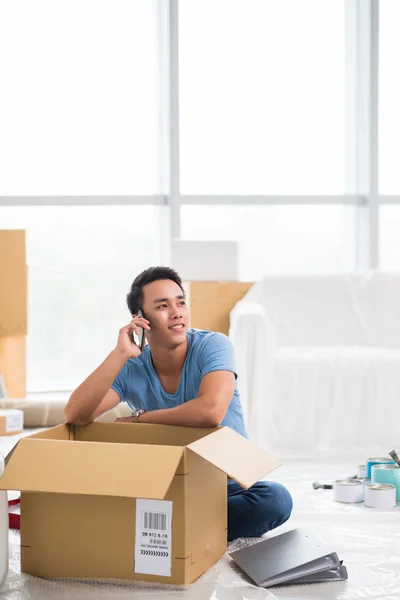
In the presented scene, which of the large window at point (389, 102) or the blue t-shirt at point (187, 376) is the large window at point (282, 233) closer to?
the large window at point (389, 102)

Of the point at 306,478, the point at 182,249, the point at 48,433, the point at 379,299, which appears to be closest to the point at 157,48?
the point at 182,249

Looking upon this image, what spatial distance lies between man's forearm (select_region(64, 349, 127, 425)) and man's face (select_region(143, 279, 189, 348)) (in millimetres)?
124

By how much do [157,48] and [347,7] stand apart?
120cm

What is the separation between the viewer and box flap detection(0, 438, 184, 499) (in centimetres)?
158

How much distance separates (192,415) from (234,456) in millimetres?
200

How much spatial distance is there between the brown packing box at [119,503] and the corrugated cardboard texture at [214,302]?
2.23 meters

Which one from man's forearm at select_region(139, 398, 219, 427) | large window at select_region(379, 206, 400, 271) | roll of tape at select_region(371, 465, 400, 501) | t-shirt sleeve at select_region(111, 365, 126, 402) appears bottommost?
roll of tape at select_region(371, 465, 400, 501)

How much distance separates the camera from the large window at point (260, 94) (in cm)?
493

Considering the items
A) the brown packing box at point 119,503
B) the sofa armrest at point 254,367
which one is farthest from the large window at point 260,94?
the brown packing box at point 119,503

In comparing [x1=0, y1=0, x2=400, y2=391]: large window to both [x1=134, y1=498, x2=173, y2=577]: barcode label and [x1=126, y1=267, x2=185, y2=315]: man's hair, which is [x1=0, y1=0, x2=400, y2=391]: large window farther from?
[x1=134, y1=498, x2=173, y2=577]: barcode label

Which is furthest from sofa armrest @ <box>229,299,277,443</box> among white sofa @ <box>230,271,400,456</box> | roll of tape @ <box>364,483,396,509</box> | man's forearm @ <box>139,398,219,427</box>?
man's forearm @ <box>139,398,219,427</box>

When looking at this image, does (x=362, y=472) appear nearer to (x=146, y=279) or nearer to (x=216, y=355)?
(x=216, y=355)

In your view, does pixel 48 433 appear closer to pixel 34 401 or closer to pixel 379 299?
pixel 34 401

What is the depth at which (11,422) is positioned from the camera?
342 centimetres
